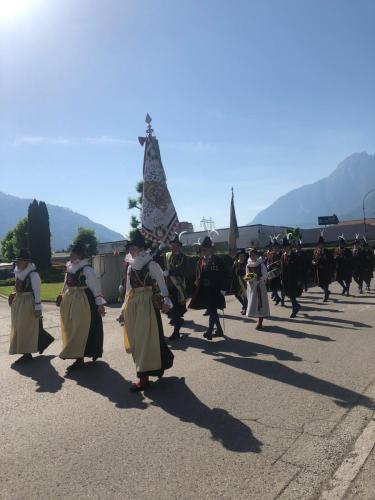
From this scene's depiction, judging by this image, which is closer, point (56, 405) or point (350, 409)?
point (350, 409)

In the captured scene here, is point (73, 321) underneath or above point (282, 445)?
above

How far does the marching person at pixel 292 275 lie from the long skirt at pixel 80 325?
599 cm

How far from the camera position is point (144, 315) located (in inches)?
232

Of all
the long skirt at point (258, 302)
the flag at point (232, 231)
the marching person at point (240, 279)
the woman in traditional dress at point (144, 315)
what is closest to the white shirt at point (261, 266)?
the long skirt at point (258, 302)

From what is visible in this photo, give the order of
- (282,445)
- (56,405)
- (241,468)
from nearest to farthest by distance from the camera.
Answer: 1. (241,468)
2. (282,445)
3. (56,405)

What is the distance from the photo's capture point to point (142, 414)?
4.84m

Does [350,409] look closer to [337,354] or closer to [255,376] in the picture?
[255,376]

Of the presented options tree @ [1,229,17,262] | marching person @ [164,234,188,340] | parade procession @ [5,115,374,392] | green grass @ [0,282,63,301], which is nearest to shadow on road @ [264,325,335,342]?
parade procession @ [5,115,374,392]

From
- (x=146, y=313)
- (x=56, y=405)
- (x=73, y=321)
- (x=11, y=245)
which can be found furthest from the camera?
(x=11, y=245)

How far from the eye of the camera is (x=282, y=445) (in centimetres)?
393

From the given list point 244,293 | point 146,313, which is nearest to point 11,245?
point 244,293

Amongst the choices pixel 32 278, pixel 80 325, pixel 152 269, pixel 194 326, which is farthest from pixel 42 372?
pixel 194 326

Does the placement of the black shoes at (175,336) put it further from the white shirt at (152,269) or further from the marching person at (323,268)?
the marching person at (323,268)

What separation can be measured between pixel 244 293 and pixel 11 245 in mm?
72494
